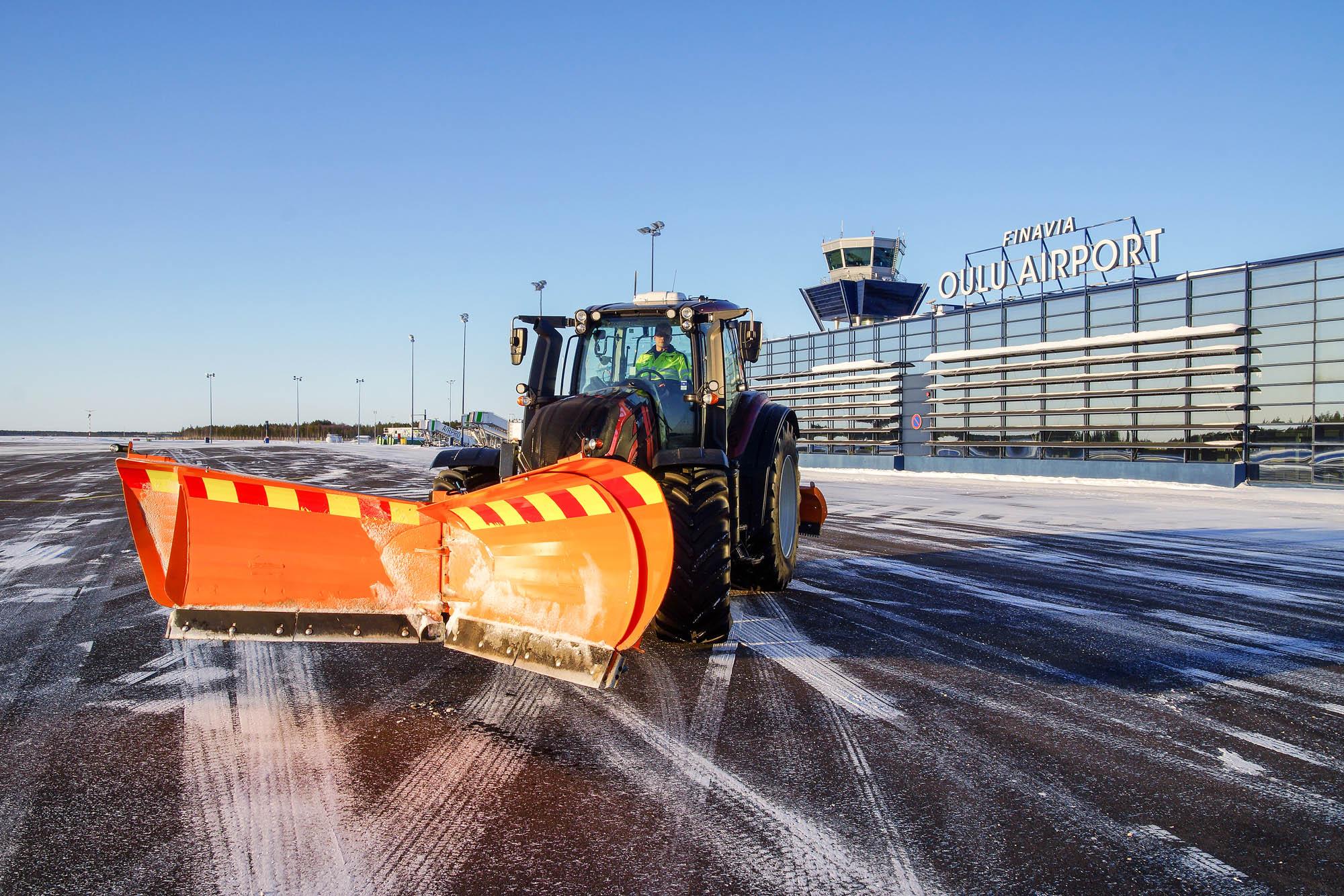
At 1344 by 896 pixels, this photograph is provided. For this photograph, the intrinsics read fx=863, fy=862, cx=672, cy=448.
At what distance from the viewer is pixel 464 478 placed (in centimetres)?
640

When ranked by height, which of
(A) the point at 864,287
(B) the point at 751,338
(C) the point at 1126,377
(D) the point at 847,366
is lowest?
(B) the point at 751,338

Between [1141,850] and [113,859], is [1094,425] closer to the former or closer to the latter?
[1141,850]

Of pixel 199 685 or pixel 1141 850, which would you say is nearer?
pixel 1141 850

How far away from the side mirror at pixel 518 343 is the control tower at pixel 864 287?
43980 millimetres

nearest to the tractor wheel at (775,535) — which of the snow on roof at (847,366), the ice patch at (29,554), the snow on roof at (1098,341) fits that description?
the ice patch at (29,554)

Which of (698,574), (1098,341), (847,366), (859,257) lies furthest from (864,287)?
(698,574)

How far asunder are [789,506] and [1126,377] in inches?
902

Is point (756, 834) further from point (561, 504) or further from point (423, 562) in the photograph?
point (423, 562)

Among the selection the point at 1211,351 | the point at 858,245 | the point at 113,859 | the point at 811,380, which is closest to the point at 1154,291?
the point at 1211,351

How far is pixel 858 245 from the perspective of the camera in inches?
1984

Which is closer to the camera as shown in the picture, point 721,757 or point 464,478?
point 721,757

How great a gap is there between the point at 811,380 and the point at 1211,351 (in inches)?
702

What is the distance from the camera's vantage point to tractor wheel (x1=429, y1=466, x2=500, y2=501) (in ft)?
20.6

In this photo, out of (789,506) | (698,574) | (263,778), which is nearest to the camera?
(263,778)
